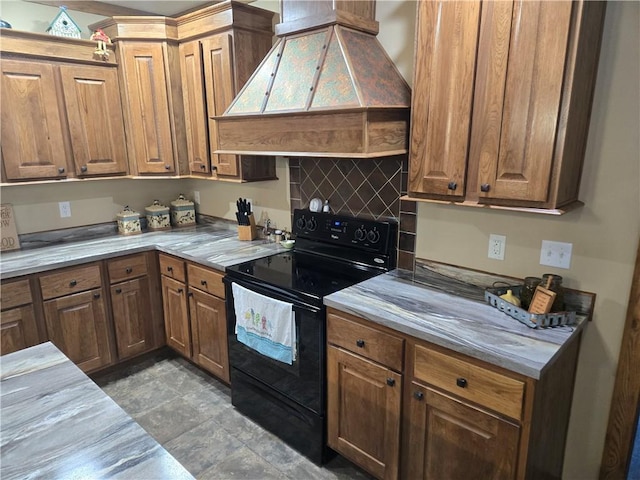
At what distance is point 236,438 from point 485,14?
244 cm

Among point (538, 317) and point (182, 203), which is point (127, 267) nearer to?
point (182, 203)

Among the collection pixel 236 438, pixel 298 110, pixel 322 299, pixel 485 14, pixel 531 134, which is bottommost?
pixel 236 438

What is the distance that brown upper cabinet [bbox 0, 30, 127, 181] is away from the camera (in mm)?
2609

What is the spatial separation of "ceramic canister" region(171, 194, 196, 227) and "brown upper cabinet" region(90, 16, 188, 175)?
49 cm

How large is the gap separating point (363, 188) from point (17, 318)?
2.23 metres

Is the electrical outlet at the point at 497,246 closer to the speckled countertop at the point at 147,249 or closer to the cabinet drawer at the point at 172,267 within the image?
the speckled countertop at the point at 147,249

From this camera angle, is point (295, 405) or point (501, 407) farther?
point (295, 405)

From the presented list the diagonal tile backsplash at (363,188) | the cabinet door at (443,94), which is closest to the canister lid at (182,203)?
the diagonal tile backsplash at (363,188)

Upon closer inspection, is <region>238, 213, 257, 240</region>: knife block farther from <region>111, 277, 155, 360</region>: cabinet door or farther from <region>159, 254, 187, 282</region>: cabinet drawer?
<region>111, 277, 155, 360</region>: cabinet door

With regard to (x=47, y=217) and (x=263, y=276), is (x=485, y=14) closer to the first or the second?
(x=263, y=276)

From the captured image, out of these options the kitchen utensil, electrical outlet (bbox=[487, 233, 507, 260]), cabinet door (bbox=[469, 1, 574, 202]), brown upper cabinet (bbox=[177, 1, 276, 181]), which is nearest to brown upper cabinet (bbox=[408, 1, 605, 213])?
cabinet door (bbox=[469, 1, 574, 202])

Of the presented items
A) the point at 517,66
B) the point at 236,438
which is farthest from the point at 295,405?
the point at 517,66

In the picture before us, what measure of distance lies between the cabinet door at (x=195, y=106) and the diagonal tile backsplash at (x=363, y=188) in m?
0.70

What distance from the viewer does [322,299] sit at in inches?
78.6
